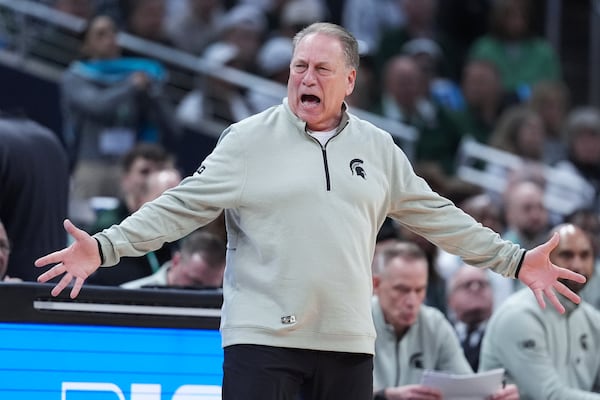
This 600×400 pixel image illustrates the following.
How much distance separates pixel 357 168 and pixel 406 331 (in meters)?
2.62

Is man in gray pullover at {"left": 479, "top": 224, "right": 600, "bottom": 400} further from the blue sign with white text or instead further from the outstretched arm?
the outstretched arm

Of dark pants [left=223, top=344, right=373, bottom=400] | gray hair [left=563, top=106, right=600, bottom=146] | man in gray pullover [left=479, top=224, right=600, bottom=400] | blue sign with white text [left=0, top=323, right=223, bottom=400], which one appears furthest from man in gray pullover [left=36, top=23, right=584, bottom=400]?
gray hair [left=563, top=106, right=600, bottom=146]

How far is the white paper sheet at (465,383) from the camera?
6137 millimetres

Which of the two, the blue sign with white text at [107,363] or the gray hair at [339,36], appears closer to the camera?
the gray hair at [339,36]

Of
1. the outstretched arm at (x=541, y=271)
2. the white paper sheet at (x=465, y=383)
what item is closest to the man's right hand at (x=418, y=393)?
the white paper sheet at (x=465, y=383)

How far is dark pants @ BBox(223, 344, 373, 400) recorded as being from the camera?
13.8 ft

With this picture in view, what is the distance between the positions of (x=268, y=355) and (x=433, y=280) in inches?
171

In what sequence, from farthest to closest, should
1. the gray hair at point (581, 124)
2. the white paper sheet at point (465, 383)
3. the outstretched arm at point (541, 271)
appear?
the gray hair at point (581, 124) < the white paper sheet at point (465, 383) < the outstretched arm at point (541, 271)

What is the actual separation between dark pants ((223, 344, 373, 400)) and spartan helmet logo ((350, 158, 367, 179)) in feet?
1.82

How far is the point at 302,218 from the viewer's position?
4.21m

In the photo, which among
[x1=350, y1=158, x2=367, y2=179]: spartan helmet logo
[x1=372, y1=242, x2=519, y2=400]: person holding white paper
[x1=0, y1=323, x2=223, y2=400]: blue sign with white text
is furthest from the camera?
[x1=372, y1=242, x2=519, y2=400]: person holding white paper

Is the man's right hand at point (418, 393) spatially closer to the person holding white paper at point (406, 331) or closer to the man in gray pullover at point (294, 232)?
the person holding white paper at point (406, 331)

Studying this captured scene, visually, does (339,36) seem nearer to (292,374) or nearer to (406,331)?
(292,374)

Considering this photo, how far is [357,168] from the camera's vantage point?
4.36m
